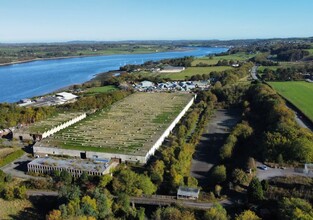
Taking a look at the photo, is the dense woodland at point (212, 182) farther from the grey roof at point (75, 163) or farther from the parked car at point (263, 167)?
the grey roof at point (75, 163)

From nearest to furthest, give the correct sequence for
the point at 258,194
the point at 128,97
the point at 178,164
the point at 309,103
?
1. the point at 258,194
2. the point at 178,164
3. the point at 309,103
4. the point at 128,97

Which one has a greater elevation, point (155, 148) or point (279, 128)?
point (279, 128)

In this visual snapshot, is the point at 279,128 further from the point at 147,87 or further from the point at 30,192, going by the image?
the point at 147,87

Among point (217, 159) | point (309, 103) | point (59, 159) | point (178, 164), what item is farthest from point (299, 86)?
point (59, 159)

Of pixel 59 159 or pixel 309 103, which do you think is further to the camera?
pixel 309 103

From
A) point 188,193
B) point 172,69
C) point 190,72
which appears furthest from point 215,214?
point 172,69

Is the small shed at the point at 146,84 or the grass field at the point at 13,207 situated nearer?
the grass field at the point at 13,207

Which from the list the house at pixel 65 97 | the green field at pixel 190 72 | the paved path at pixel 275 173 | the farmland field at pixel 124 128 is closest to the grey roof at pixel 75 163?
the farmland field at pixel 124 128
